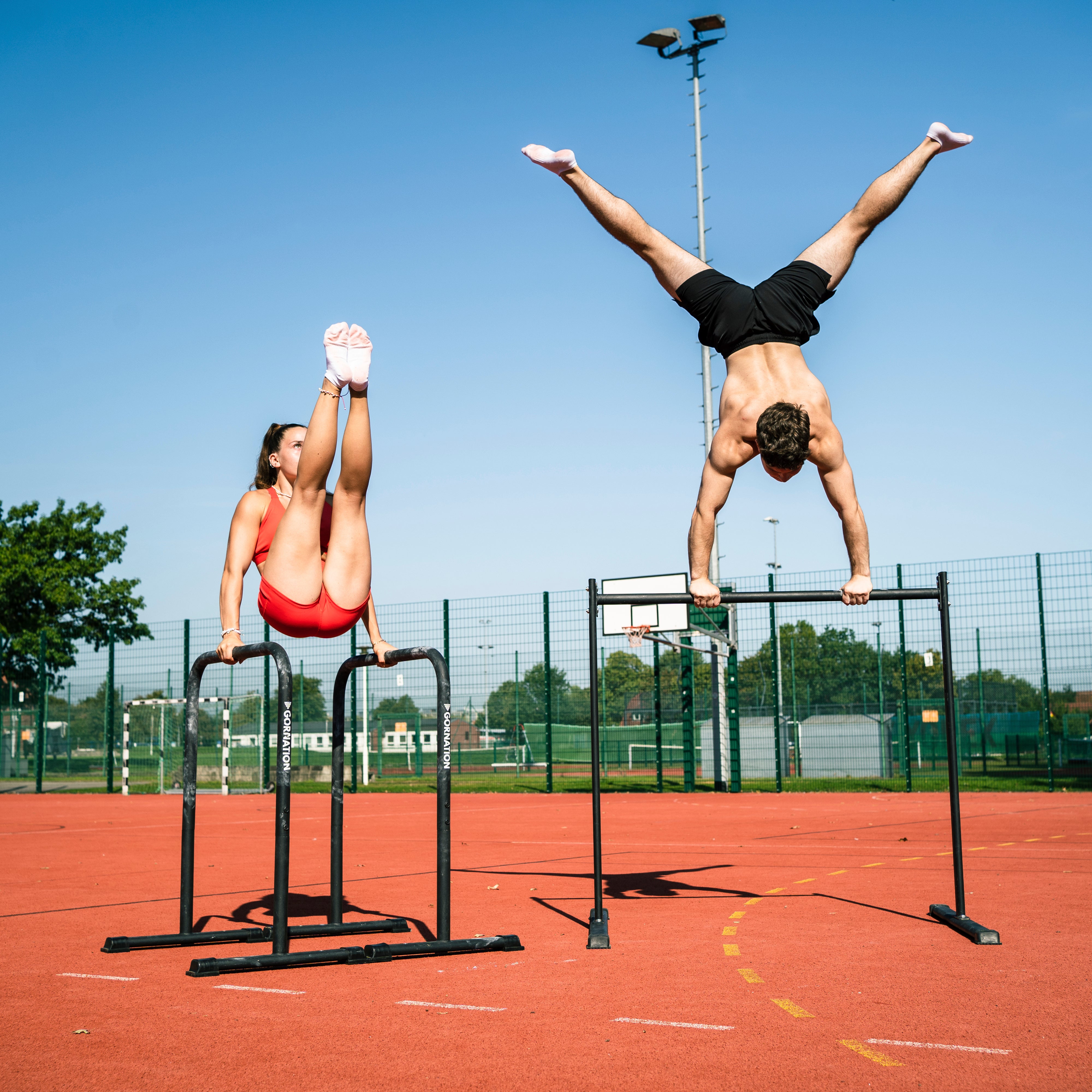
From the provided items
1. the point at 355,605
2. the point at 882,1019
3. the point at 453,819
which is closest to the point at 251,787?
the point at 453,819

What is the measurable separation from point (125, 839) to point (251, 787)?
1051 cm

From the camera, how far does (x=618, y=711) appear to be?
22.4 m

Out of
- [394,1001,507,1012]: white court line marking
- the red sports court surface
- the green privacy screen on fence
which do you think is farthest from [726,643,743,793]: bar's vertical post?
[394,1001,507,1012]: white court line marking

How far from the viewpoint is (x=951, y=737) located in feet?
17.9

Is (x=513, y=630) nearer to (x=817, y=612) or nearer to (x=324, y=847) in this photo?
(x=817, y=612)

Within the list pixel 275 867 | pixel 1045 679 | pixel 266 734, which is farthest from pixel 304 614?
pixel 266 734

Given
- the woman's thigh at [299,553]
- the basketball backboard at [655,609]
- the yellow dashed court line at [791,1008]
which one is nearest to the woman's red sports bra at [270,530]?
the woman's thigh at [299,553]

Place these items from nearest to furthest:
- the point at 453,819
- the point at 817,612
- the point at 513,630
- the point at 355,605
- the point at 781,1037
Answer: the point at 781,1037, the point at 355,605, the point at 453,819, the point at 817,612, the point at 513,630

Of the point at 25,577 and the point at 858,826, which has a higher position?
the point at 25,577

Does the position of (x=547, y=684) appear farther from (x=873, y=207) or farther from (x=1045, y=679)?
(x=873, y=207)

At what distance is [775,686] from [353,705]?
23.1ft

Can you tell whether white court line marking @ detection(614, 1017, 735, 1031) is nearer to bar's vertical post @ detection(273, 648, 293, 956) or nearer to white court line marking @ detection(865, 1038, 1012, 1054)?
white court line marking @ detection(865, 1038, 1012, 1054)

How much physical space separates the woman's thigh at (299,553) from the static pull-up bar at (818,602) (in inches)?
54.0

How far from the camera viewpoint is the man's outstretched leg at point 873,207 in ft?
17.2
